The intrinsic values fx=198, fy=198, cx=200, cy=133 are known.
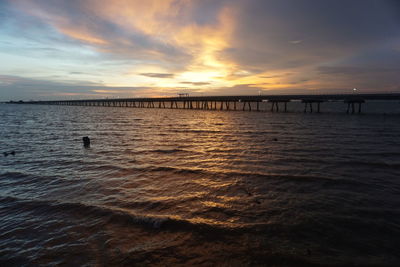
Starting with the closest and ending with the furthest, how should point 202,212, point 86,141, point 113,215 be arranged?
point 113,215, point 202,212, point 86,141

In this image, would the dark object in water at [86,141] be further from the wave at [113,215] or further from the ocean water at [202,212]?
the wave at [113,215]

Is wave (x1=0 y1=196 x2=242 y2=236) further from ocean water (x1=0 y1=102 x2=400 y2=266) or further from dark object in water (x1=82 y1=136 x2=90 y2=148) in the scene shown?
dark object in water (x1=82 y1=136 x2=90 y2=148)

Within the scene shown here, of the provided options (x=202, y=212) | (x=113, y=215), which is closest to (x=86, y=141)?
(x=113, y=215)

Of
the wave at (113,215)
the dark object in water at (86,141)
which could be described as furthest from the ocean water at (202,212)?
the dark object in water at (86,141)

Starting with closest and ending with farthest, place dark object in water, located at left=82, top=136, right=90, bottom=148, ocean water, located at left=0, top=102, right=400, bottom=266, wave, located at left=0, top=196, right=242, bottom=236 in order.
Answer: ocean water, located at left=0, top=102, right=400, bottom=266 → wave, located at left=0, top=196, right=242, bottom=236 → dark object in water, located at left=82, top=136, right=90, bottom=148

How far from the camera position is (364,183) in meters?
7.29

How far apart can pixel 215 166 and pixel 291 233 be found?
5337 mm

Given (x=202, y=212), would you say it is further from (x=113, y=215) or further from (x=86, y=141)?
(x=86, y=141)

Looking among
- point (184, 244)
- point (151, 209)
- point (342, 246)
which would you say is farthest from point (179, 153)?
point (342, 246)

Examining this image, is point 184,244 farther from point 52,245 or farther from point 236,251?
point 52,245

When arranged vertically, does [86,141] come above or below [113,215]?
above

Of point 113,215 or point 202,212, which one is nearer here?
point 113,215

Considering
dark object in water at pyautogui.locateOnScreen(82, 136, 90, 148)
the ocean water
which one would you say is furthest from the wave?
dark object in water at pyautogui.locateOnScreen(82, 136, 90, 148)

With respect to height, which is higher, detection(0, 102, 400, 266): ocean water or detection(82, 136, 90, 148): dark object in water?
detection(82, 136, 90, 148): dark object in water
